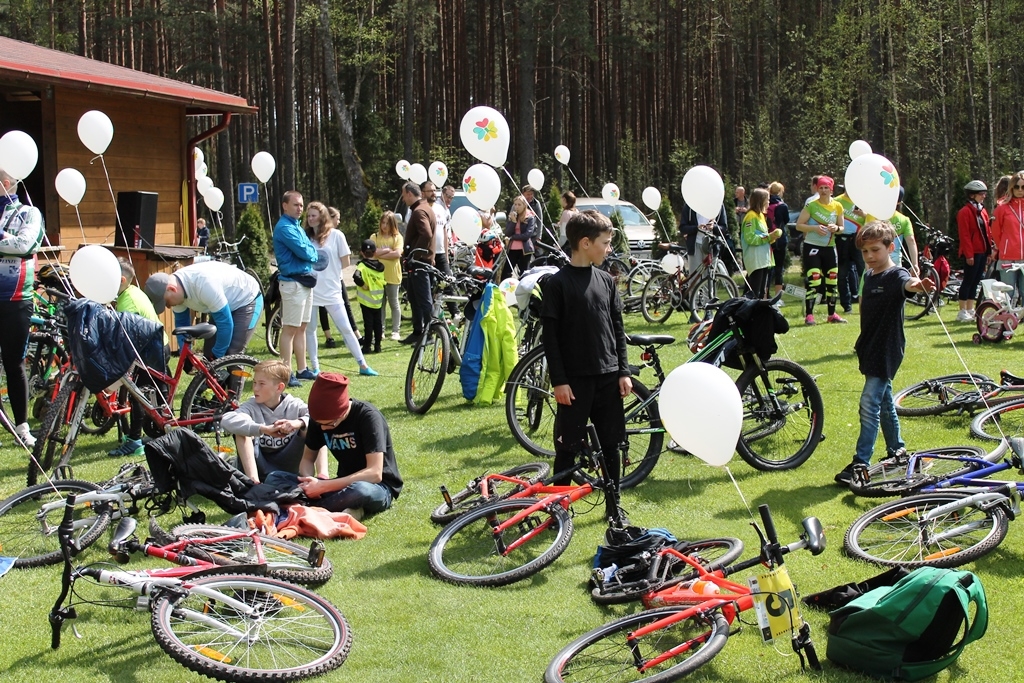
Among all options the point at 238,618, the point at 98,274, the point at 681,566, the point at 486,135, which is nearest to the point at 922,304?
the point at 486,135

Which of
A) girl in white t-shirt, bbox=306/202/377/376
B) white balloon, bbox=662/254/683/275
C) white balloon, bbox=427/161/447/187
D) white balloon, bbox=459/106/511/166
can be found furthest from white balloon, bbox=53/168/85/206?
white balloon, bbox=427/161/447/187

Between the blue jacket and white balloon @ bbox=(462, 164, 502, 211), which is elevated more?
white balloon @ bbox=(462, 164, 502, 211)

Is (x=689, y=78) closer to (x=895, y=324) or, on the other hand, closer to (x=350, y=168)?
(x=350, y=168)

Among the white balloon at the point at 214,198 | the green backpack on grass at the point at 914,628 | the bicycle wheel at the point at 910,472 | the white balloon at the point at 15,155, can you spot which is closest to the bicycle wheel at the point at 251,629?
the green backpack on grass at the point at 914,628

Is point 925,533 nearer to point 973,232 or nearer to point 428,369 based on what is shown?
point 428,369

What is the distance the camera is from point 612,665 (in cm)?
400

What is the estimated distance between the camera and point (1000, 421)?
7.36 meters

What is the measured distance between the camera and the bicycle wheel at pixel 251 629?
402 cm

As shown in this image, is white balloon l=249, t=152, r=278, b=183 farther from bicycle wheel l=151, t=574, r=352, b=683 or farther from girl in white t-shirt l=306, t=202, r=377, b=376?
bicycle wheel l=151, t=574, r=352, b=683

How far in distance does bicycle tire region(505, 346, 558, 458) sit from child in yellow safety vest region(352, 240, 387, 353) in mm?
5498

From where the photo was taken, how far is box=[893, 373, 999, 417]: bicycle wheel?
762cm

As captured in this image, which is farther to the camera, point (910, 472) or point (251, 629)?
point (910, 472)

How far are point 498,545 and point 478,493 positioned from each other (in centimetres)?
83

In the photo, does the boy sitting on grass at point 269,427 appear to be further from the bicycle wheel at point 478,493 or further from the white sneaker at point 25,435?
the white sneaker at point 25,435
